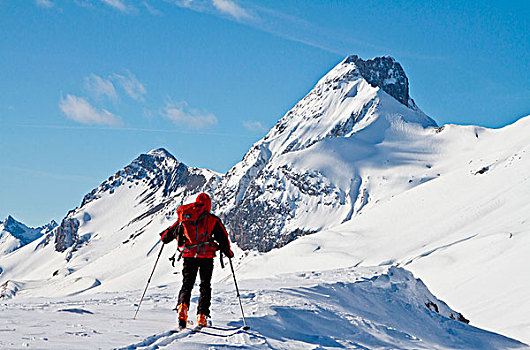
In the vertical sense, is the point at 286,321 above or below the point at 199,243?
below

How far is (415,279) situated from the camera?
19094mm

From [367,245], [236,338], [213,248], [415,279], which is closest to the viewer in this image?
[236,338]

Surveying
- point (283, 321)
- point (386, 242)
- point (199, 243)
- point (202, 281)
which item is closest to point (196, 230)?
point (199, 243)

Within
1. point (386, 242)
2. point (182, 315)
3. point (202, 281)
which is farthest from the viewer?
point (386, 242)

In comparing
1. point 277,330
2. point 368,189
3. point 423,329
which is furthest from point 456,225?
point 368,189

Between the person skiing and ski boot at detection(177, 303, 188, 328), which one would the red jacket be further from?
ski boot at detection(177, 303, 188, 328)

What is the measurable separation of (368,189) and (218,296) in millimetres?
162663

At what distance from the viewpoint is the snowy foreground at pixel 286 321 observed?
8.09 m

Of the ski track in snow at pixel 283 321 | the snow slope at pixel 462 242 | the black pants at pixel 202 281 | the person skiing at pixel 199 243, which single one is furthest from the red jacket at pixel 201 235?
the snow slope at pixel 462 242

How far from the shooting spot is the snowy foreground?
8094 millimetres

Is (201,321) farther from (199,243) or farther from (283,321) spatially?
(283,321)

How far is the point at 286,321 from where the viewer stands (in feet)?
36.0

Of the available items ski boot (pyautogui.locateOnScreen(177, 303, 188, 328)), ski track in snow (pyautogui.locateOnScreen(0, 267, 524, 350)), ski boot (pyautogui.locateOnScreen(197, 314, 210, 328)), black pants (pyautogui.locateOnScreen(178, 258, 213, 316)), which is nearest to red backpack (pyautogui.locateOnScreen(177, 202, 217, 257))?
black pants (pyautogui.locateOnScreen(178, 258, 213, 316))

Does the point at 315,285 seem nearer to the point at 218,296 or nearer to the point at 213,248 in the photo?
the point at 218,296
